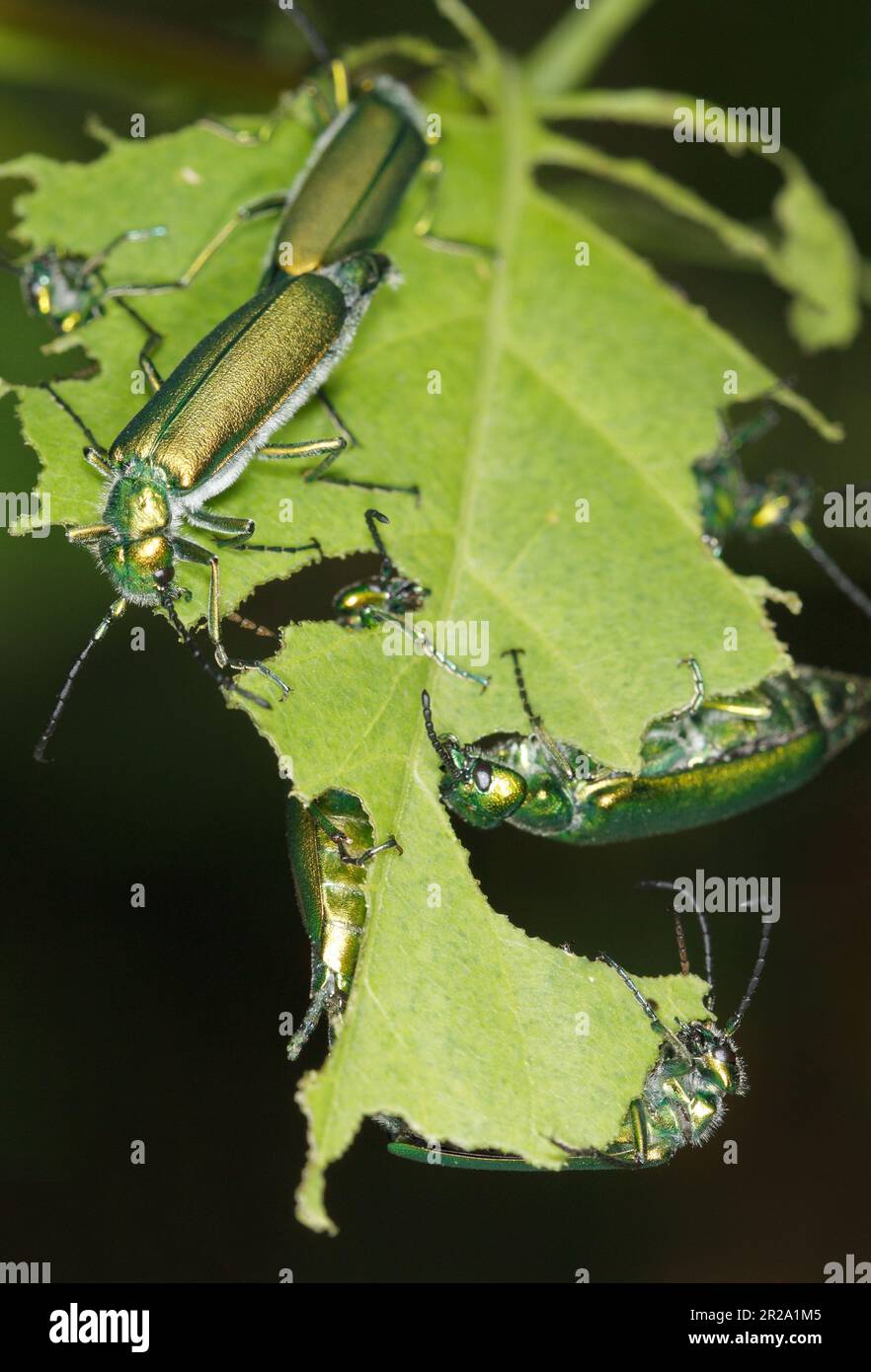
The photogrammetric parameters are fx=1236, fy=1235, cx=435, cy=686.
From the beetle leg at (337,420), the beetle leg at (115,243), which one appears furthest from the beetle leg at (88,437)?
the beetle leg at (337,420)

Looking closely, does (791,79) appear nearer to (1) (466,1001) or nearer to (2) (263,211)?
(2) (263,211)

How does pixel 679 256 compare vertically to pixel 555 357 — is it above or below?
above

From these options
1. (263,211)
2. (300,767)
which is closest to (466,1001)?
(300,767)

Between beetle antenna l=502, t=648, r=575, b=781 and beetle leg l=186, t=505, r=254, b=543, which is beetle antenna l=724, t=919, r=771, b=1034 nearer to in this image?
beetle antenna l=502, t=648, r=575, b=781

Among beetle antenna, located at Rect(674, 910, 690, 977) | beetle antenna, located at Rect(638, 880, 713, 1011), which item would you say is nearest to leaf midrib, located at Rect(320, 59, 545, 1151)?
beetle antenna, located at Rect(674, 910, 690, 977)

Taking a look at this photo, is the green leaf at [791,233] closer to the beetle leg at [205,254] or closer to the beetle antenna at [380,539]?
the beetle leg at [205,254]
